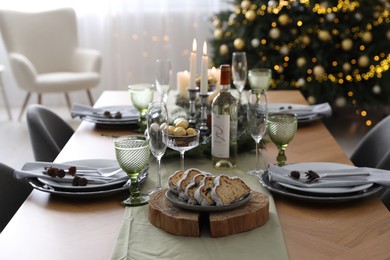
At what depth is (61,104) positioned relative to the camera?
586cm

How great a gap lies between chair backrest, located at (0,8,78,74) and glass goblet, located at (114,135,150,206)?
3.95 m

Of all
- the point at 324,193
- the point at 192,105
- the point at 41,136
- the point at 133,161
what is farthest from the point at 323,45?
the point at 133,161

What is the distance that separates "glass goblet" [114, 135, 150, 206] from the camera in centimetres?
149

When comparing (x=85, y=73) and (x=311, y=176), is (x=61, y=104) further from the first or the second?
→ (x=311, y=176)

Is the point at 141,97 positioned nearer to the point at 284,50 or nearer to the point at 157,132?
the point at 157,132

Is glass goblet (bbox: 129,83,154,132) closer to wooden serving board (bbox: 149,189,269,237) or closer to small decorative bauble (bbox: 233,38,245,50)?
wooden serving board (bbox: 149,189,269,237)

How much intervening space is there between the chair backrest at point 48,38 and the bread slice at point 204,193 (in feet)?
13.6

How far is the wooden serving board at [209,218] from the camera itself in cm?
131

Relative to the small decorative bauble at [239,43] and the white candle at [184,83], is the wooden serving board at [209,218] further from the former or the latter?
the small decorative bauble at [239,43]

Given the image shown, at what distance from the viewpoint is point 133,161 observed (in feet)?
4.91

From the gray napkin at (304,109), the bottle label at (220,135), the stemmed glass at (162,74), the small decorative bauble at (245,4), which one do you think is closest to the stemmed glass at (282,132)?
the bottle label at (220,135)

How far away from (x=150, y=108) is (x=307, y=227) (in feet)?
1.79

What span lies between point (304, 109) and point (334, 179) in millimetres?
846

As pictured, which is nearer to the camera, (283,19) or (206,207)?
(206,207)
